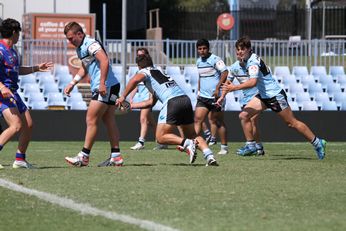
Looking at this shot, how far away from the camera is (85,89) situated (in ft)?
91.5

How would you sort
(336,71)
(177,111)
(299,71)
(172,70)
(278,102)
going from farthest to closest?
(336,71) < (299,71) < (172,70) < (278,102) < (177,111)

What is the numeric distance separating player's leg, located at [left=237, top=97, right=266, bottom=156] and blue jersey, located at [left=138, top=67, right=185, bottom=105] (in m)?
3.48

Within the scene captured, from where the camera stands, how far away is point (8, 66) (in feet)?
44.0

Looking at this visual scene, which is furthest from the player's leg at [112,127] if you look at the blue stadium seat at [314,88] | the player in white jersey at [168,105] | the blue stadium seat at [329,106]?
the blue stadium seat at [314,88]

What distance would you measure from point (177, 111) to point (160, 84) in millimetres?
458

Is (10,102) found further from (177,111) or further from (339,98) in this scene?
(339,98)

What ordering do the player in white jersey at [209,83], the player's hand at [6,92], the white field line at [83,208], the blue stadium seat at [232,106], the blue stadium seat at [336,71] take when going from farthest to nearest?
1. the blue stadium seat at [336,71]
2. the blue stadium seat at [232,106]
3. the player in white jersey at [209,83]
4. the player's hand at [6,92]
5. the white field line at [83,208]

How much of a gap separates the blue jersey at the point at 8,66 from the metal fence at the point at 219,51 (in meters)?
14.9

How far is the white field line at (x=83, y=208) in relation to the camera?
26.7 feet

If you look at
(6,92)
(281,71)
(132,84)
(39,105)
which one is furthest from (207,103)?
(281,71)

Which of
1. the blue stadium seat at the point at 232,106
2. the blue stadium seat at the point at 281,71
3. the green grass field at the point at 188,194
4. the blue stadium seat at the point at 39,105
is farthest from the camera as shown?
the blue stadium seat at the point at 281,71

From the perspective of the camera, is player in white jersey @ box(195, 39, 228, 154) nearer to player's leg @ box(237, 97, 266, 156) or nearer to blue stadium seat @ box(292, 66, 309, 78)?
player's leg @ box(237, 97, 266, 156)

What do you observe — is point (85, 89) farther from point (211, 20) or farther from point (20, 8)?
point (211, 20)

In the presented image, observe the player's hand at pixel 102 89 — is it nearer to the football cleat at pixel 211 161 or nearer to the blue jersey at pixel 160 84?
the blue jersey at pixel 160 84
